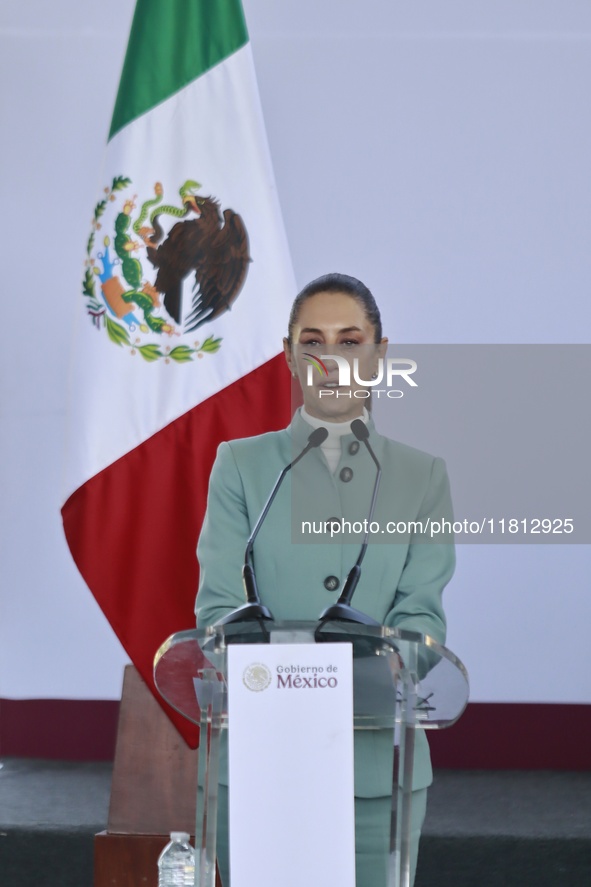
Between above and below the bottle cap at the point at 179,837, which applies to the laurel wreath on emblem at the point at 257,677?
above

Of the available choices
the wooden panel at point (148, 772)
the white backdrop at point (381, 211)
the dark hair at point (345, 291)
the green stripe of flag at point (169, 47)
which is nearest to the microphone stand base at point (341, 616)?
the dark hair at point (345, 291)

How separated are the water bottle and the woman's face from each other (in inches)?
42.8

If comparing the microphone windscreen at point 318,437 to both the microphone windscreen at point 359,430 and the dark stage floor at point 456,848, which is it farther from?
the dark stage floor at point 456,848

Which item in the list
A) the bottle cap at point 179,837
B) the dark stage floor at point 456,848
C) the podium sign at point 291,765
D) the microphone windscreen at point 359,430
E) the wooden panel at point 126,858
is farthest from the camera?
the dark stage floor at point 456,848

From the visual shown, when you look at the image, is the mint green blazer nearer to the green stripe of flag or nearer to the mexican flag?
the mexican flag

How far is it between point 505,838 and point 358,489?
1.75 metres

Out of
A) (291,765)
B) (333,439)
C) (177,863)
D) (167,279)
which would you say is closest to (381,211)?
(167,279)

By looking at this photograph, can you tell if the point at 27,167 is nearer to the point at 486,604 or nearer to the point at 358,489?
the point at 486,604

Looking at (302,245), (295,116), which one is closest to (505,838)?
(302,245)

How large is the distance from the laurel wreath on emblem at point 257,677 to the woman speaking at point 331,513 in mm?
341

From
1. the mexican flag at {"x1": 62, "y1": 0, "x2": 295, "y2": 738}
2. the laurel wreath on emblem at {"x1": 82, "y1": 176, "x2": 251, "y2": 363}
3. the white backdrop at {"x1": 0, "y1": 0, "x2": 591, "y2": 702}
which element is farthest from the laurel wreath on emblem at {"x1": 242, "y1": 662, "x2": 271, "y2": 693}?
the white backdrop at {"x1": 0, "y1": 0, "x2": 591, "y2": 702}

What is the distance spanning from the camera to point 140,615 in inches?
114

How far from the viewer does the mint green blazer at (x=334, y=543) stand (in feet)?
5.48

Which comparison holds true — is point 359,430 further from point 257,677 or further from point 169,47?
point 169,47
